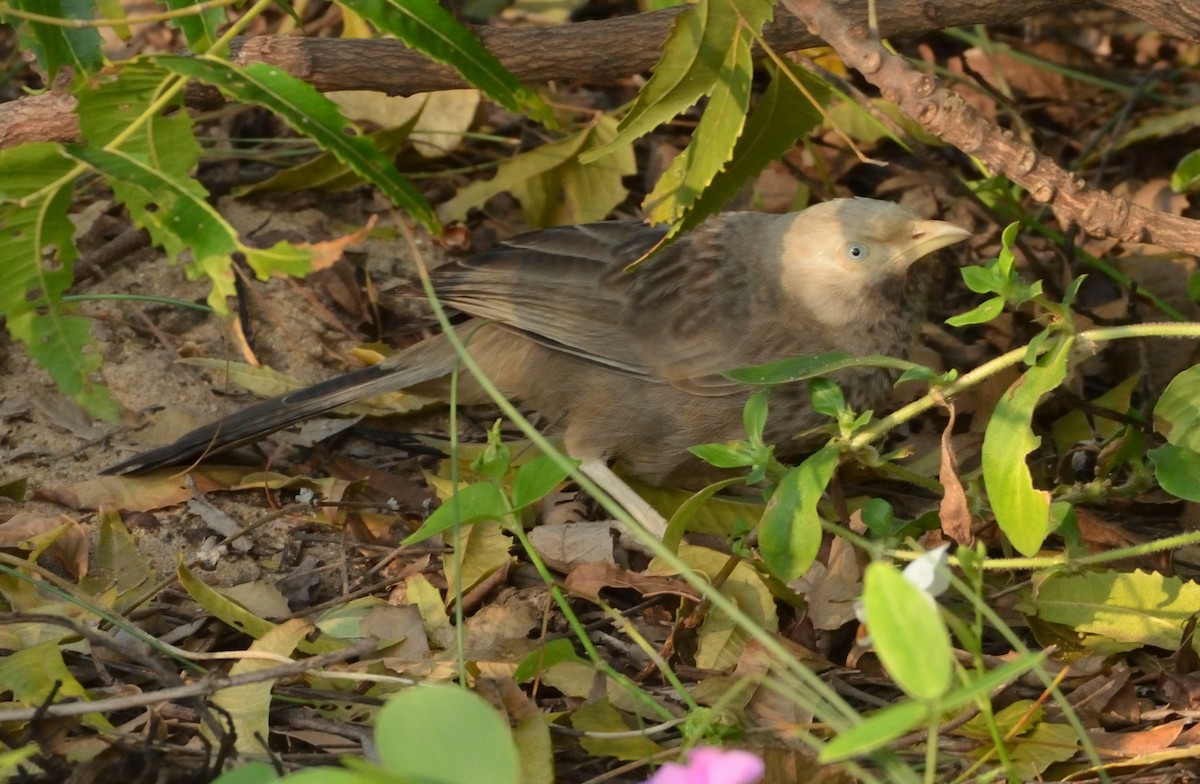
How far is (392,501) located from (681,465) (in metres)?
1.01

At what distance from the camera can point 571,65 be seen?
4.20 m

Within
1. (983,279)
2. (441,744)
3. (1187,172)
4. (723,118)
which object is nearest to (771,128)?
(723,118)

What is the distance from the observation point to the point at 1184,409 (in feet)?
11.0

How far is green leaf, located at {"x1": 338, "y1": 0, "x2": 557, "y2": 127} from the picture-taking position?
9.53 ft

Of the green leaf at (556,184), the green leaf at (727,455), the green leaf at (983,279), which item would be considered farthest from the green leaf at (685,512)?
the green leaf at (556,184)

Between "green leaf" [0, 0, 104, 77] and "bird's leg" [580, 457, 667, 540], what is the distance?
211 centimetres

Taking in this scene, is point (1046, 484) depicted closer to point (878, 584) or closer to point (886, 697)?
point (886, 697)

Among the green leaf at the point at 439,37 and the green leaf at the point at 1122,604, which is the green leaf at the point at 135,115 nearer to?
the green leaf at the point at 439,37

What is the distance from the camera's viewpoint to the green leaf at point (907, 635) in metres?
1.92

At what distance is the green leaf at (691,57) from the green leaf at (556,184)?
2.25m

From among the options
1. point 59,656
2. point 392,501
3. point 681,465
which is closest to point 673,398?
point 681,465

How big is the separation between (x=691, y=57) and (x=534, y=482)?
1.08 metres

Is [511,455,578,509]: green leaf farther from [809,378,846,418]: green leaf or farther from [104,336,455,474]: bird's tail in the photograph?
[104,336,455,474]: bird's tail

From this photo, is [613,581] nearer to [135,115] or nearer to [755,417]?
[755,417]
